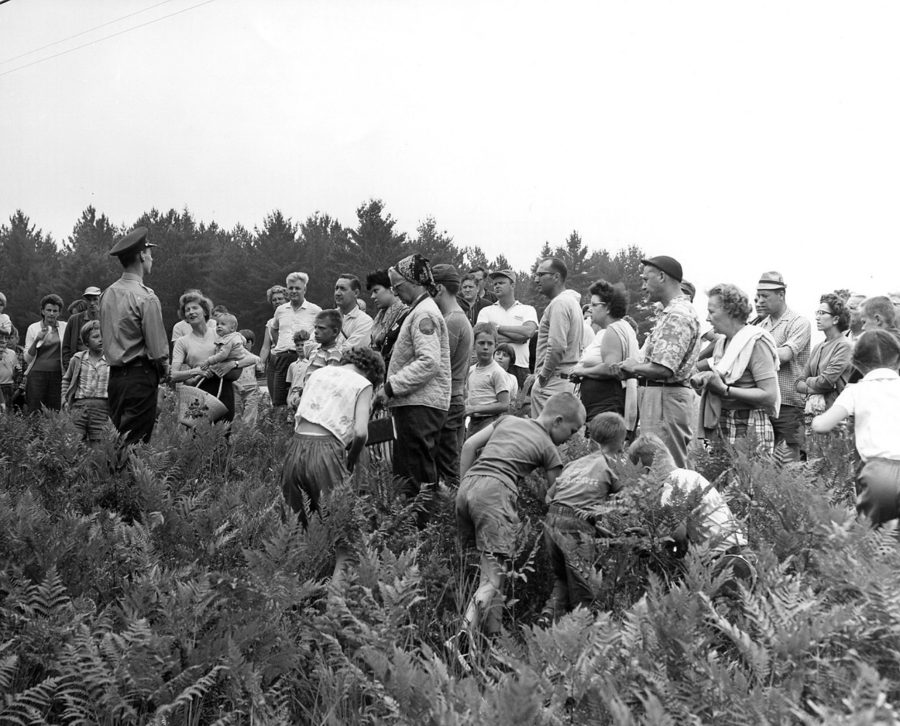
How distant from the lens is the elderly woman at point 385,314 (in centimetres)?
729

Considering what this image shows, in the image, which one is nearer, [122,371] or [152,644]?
[152,644]

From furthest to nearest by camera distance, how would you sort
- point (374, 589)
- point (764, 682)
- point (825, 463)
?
point (825, 463) → point (374, 589) → point (764, 682)

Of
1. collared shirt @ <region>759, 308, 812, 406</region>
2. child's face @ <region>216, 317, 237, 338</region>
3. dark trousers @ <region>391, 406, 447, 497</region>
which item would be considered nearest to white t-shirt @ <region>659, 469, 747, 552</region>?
dark trousers @ <region>391, 406, 447, 497</region>

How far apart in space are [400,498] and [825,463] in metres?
3.18

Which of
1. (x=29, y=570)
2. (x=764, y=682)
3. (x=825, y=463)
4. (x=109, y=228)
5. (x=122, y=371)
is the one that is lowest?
(x=825, y=463)

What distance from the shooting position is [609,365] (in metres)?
7.71

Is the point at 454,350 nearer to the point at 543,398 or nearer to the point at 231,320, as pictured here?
the point at 543,398

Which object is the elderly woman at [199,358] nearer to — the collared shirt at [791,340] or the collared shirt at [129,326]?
the collared shirt at [129,326]

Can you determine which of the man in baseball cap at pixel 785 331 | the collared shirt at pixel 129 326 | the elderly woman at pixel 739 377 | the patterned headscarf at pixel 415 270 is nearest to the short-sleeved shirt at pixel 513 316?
the man in baseball cap at pixel 785 331

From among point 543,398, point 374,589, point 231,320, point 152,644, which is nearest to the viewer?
point 152,644

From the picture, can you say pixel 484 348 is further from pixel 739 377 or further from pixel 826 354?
pixel 826 354

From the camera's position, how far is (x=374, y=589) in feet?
15.6

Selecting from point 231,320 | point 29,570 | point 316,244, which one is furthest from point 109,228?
point 29,570

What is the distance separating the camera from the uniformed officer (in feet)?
24.4
